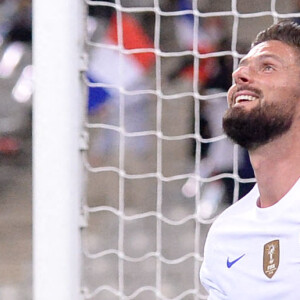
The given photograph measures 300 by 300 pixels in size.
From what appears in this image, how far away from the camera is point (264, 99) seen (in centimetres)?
112

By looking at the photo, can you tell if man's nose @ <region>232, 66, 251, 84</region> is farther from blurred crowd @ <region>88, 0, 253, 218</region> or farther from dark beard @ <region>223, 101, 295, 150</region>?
blurred crowd @ <region>88, 0, 253, 218</region>

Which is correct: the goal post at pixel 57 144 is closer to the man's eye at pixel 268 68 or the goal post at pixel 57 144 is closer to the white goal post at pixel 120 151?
the white goal post at pixel 120 151

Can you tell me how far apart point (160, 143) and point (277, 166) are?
1107 millimetres

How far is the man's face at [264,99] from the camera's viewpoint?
1110 millimetres

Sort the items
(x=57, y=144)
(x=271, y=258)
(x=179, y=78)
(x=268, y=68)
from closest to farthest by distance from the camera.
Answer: (x=271, y=258) < (x=268, y=68) < (x=57, y=144) < (x=179, y=78)

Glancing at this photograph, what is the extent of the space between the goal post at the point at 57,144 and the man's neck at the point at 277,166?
15.7 inches

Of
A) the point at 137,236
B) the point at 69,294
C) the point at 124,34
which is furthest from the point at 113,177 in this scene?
the point at 69,294

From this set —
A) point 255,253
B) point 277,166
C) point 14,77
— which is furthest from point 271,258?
Result: point 14,77

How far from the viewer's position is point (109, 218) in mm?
2973

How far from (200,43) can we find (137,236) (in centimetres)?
68

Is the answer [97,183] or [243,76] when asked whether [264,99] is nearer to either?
[243,76]

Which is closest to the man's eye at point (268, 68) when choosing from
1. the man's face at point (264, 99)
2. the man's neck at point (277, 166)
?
the man's face at point (264, 99)

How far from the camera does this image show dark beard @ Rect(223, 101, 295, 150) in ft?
3.64

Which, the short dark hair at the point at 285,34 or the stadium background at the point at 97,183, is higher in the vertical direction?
the short dark hair at the point at 285,34
